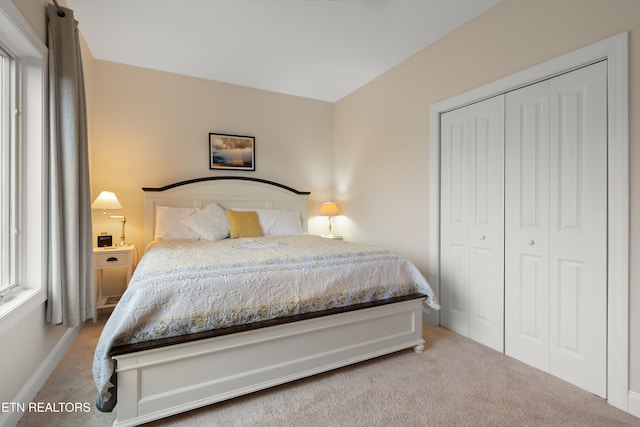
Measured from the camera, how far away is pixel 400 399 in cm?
179

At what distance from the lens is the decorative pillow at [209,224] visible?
10.8 ft

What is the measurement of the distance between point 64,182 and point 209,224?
1.45 m

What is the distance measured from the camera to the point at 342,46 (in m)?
2.98

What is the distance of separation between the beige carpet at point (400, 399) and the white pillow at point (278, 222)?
6.18 feet

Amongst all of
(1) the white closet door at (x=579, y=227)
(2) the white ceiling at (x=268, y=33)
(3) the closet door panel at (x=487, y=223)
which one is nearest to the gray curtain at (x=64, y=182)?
(2) the white ceiling at (x=268, y=33)

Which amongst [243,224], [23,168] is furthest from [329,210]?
[23,168]

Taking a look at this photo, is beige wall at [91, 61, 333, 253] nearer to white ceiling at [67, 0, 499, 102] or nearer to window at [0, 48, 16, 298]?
white ceiling at [67, 0, 499, 102]

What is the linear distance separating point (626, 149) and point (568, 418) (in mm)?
1502

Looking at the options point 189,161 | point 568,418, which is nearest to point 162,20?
point 189,161

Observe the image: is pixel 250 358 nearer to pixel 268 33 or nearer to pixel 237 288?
pixel 237 288

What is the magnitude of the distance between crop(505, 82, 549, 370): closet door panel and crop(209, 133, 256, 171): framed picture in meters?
2.92

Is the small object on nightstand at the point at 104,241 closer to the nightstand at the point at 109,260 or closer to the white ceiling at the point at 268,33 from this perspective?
the nightstand at the point at 109,260

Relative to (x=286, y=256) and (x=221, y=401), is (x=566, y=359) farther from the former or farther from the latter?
(x=221, y=401)

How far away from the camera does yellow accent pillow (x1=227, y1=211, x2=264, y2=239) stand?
339 cm
